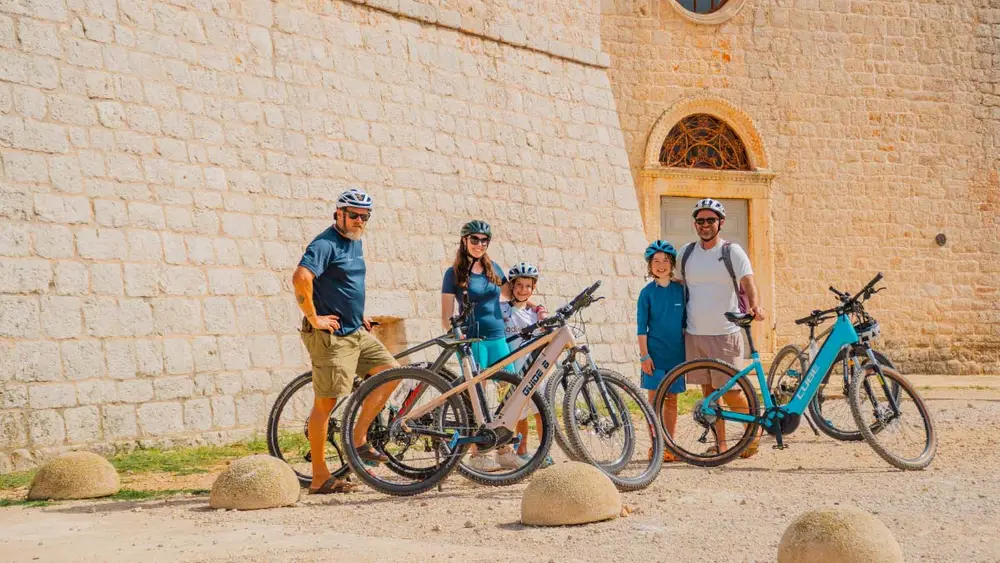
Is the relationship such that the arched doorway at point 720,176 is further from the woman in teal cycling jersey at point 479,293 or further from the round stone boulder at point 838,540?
the round stone boulder at point 838,540

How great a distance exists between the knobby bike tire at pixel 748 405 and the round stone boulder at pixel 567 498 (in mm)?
1947

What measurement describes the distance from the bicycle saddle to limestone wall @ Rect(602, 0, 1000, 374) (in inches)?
355

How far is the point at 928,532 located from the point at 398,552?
234cm

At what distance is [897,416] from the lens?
23.4 ft

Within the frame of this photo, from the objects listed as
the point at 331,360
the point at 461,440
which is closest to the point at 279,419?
the point at 331,360

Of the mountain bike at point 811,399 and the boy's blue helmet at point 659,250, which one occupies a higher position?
the boy's blue helmet at point 659,250

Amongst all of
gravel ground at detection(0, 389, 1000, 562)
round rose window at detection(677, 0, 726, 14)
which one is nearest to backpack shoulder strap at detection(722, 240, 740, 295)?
gravel ground at detection(0, 389, 1000, 562)

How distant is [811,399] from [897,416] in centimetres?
57

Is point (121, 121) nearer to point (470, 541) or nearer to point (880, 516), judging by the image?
point (470, 541)

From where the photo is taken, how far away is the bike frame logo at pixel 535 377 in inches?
253

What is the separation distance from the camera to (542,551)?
472 cm

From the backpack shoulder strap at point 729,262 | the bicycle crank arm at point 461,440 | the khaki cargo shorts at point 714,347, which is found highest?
the backpack shoulder strap at point 729,262

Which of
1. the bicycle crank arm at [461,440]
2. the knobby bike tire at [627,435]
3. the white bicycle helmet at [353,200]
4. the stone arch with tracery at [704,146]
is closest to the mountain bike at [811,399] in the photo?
the knobby bike tire at [627,435]

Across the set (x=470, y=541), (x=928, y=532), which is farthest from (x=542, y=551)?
(x=928, y=532)
